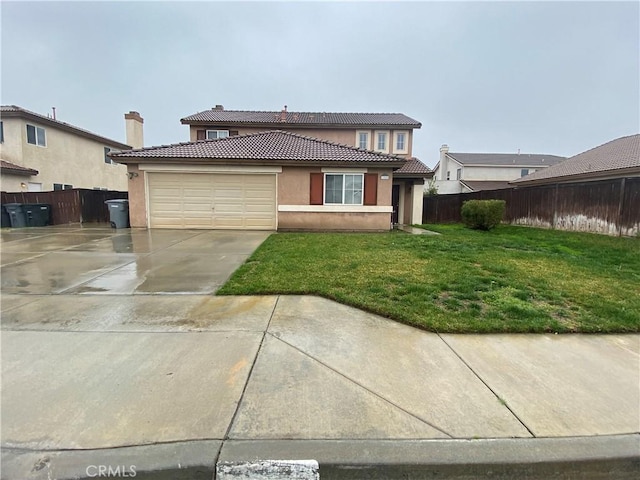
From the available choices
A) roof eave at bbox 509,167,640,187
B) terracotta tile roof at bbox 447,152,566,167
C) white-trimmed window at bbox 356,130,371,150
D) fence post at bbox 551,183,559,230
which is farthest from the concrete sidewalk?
terracotta tile roof at bbox 447,152,566,167

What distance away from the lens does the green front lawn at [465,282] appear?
4.41 meters

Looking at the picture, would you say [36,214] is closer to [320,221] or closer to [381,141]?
[320,221]

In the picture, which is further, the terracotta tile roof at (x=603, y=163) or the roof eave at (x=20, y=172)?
the roof eave at (x=20, y=172)

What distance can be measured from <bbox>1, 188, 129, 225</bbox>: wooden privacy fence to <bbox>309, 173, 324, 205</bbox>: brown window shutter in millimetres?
11845

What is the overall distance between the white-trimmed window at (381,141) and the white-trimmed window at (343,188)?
11.8 m

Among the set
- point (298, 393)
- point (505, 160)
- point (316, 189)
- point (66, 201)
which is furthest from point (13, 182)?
point (505, 160)

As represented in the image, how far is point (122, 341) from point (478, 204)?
15.9m

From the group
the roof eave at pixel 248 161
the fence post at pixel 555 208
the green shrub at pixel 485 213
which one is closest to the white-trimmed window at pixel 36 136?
the roof eave at pixel 248 161

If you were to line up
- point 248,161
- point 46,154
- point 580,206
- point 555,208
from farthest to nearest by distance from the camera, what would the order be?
1. point 46,154
2. point 555,208
3. point 580,206
4. point 248,161

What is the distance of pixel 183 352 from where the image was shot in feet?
11.2

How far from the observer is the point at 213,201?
45.6ft

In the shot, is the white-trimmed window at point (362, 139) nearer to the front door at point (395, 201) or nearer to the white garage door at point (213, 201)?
→ the front door at point (395, 201)

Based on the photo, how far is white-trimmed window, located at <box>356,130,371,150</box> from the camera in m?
24.7

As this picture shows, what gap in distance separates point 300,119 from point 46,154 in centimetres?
1634
